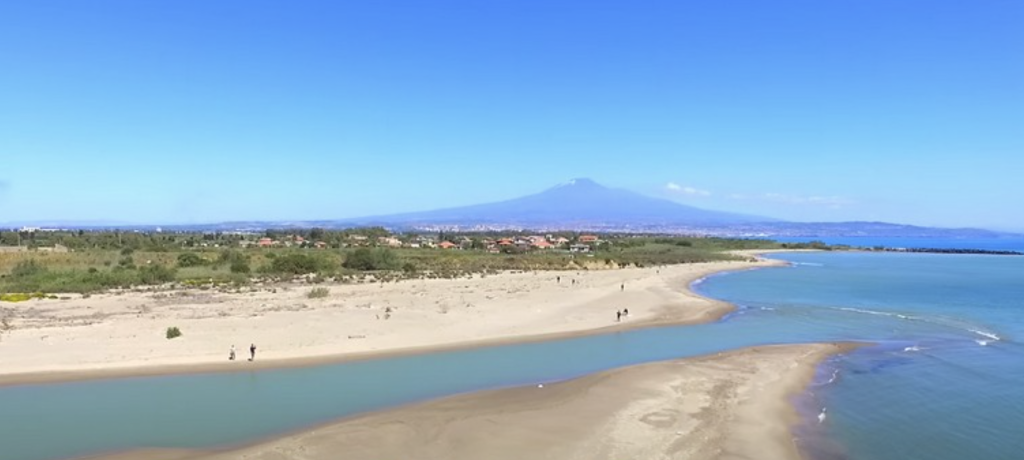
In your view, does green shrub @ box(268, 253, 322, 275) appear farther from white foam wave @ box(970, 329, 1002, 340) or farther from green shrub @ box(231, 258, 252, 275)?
white foam wave @ box(970, 329, 1002, 340)

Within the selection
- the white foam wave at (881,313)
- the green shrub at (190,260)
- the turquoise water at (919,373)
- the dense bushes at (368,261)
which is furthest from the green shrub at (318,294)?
the white foam wave at (881,313)

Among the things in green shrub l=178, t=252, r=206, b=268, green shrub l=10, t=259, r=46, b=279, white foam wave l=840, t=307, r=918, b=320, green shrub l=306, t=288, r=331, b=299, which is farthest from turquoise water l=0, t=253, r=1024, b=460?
green shrub l=178, t=252, r=206, b=268

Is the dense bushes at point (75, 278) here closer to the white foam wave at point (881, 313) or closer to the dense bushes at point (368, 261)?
the dense bushes at point (368, 261)

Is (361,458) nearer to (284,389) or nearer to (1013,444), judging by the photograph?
(284,389)

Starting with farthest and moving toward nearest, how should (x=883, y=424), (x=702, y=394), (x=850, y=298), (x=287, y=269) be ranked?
(x=287, y=269), (x=850, y=298), (x=702, y=394), (x=883, y=424)

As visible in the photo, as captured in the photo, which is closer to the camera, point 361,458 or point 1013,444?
point 361,458

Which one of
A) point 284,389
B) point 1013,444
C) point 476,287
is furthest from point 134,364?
point 476,287
